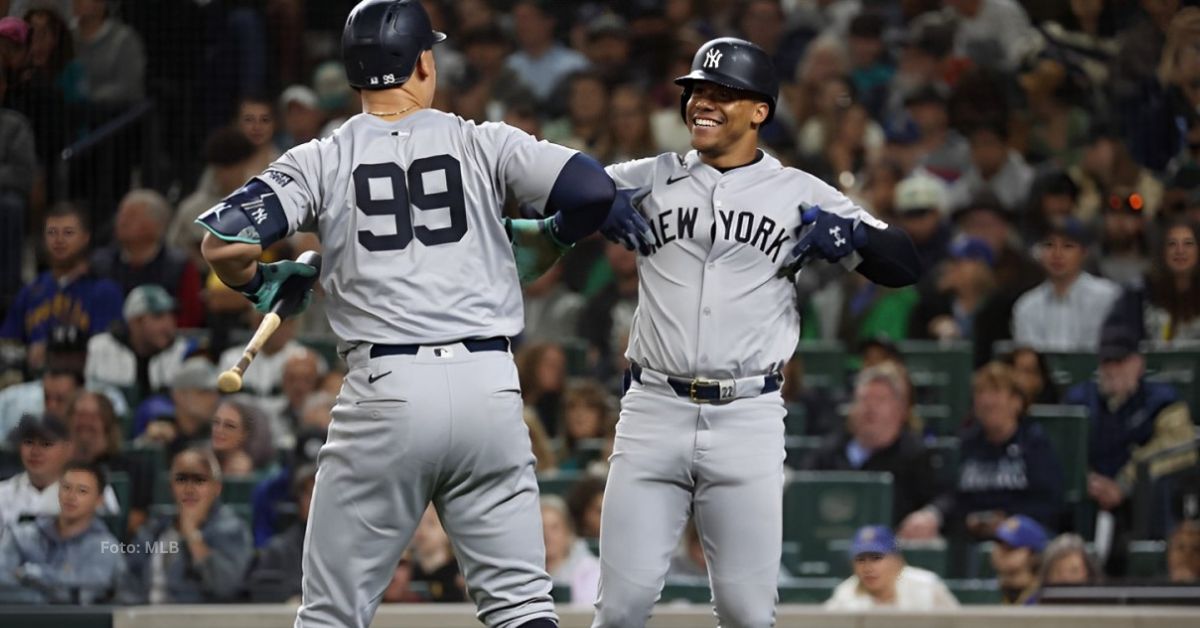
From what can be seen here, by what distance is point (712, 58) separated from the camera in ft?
14.5

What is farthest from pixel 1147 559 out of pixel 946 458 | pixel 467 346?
pixel 467 346

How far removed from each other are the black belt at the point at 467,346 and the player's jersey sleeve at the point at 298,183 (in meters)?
0.31

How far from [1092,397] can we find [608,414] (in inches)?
73.4

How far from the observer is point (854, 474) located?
701 cm

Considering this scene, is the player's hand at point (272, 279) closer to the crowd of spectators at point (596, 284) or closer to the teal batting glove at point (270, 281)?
the teal batting glove at point (270, 281)

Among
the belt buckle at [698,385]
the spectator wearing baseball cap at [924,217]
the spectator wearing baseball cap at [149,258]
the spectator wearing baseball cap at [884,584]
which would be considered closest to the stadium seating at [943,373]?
the spectator wearing baseball cap at [924,217]

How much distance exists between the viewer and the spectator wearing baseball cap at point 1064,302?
24.8 feet

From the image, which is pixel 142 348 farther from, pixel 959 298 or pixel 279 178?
pixel 279 178

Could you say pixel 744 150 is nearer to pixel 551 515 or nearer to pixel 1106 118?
pixel 551 515

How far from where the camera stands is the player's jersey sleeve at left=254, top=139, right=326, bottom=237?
3861mm

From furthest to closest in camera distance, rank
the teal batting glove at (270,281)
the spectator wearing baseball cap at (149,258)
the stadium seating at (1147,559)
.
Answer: the spectator wearing baseball cap at (149,258), the stadium seating at (1147,559), the teal batting glove at (270,281)

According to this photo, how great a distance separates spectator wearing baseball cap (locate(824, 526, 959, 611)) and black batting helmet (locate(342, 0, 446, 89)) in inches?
107

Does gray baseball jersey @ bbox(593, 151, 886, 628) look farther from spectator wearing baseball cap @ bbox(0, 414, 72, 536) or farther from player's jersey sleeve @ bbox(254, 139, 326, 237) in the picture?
spectator wearing baseball cap @ bbox(0, 414, 72, 536)

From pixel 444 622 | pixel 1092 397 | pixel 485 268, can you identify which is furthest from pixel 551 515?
pixel 485 268
